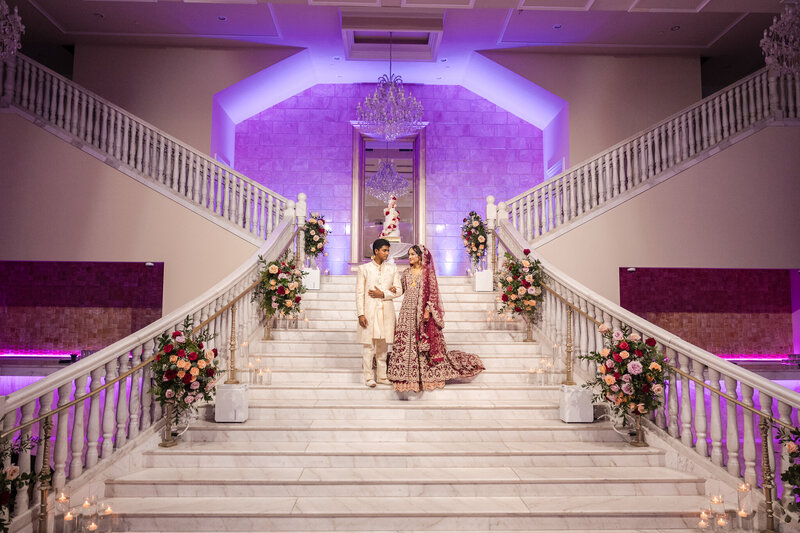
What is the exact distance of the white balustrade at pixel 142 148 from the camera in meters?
8.23

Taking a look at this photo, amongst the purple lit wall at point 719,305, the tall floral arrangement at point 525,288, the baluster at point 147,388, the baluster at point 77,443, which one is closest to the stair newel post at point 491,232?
the tall floral arrangement at point 525,288

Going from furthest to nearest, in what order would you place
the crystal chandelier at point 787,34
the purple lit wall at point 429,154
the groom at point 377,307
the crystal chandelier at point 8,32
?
the purple lit wall at point 429,154 < the crystal chandelier at point 8,32 < the crystal chandelier at point 787,34 < the groom at point 377,307

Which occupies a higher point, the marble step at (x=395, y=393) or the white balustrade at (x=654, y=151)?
the white balustrade at (x=654, y=151)

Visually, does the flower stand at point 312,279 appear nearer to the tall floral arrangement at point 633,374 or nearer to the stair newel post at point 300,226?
the stair newel post at point 300,226

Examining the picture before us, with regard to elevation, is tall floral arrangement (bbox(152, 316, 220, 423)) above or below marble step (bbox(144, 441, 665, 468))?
above

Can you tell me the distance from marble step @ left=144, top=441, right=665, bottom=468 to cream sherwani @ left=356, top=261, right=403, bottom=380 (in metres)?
1.08

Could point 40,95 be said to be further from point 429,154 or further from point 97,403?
point 429,154

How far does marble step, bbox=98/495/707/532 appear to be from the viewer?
351cm

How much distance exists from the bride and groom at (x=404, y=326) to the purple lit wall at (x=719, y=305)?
19.1 ft

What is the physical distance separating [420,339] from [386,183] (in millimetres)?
6780

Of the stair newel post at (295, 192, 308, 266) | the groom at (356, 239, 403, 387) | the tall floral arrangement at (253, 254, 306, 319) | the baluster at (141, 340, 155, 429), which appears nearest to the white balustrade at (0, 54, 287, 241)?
the stair newel post at (295, 192, 308, 266)

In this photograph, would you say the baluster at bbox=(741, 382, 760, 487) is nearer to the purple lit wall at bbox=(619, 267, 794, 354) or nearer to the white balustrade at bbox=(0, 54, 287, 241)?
the purple lit wall at bbox=(619, 267, 794, 354)

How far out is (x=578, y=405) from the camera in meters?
4.74

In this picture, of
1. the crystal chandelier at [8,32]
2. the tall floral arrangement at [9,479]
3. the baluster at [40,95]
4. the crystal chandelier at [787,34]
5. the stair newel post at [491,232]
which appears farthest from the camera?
the stair newel post at [491,232]
